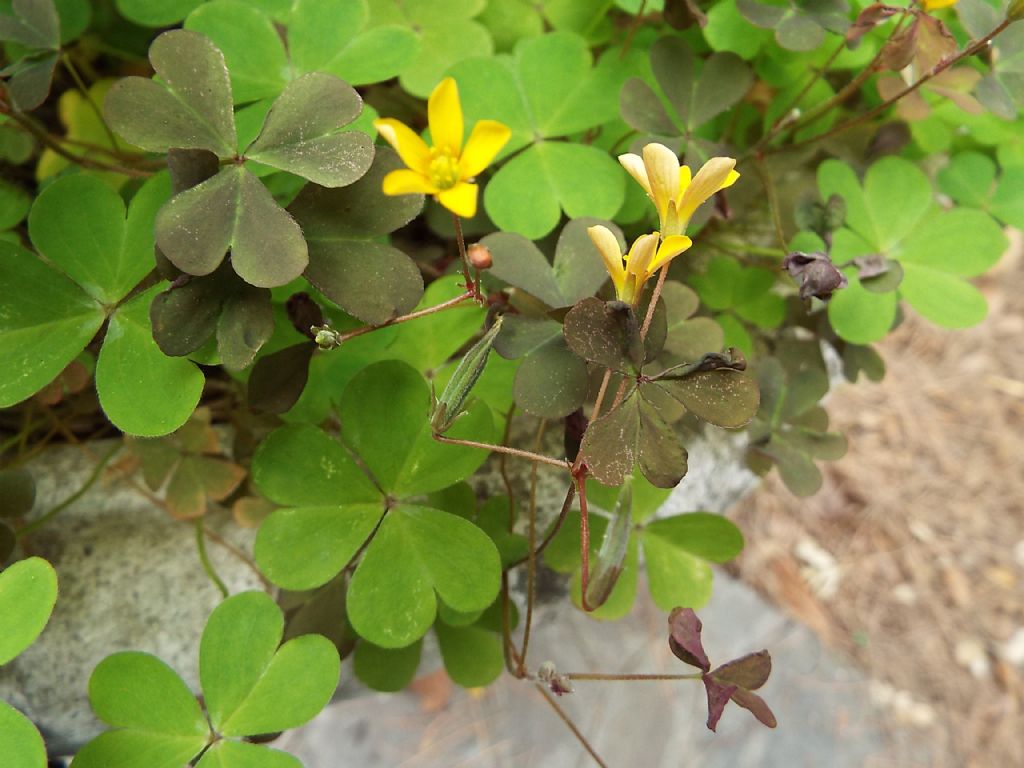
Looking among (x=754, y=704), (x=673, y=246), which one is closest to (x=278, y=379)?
(x=673, y=246)

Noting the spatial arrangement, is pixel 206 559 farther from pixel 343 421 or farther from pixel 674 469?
pixel 674 469

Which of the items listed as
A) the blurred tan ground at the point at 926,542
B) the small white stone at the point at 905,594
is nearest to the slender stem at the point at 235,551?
the blurred tan ground at the point at 926,542

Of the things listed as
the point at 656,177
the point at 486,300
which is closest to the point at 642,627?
the point at 486,300

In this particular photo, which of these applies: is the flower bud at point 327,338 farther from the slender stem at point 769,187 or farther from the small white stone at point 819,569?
the small white stone at point 819,569

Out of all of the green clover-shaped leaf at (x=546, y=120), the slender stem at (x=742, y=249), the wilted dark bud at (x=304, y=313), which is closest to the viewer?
the wilted dark bud at (x=304, y=313)

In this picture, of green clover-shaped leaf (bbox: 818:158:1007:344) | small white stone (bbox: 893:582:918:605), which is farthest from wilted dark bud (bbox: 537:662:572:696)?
small white stone (bbox: 893:582:918:605)

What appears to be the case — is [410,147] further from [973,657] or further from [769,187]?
[973,657]
